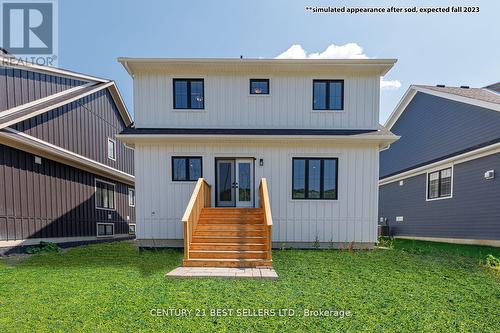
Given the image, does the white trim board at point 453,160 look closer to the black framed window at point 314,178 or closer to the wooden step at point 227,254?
the black framed window at point 314,178

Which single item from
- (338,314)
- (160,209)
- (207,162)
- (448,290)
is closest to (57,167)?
(160,209)

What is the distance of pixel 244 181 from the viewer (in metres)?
8.48

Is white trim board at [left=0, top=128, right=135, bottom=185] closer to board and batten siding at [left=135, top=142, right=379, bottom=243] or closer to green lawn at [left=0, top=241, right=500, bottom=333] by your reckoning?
board and batten siding at [left=135, top=142, right=379, bottom=243]

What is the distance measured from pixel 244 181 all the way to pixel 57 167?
6.94m

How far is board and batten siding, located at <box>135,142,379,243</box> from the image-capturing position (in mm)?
8016

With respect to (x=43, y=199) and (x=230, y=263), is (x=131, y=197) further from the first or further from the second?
(x=230, y=263)

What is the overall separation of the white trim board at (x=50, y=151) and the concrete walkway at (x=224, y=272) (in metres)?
6.24

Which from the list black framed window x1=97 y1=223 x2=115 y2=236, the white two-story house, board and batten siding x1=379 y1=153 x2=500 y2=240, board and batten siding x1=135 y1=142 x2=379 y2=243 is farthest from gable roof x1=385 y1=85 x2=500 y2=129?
black framed window x1=97 y1=223 x2=115 y2=236

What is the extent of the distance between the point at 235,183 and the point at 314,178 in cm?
246

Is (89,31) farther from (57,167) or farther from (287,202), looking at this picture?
(287,202)

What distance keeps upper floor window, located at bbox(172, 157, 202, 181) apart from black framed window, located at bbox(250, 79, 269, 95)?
2.77 metres

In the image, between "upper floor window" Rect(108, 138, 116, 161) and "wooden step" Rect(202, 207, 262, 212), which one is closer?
"wooden step" Rect(202, 207, 262, 212)

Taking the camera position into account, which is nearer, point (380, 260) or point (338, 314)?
point (338, 314)

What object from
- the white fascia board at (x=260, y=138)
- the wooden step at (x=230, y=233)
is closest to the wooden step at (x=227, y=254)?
the wooden step at (x=230, y=233)
